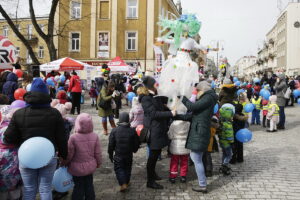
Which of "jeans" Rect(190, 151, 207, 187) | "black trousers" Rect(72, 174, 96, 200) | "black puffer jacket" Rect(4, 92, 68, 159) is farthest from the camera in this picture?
"jeans" Rect(190, 151, 207, 187)

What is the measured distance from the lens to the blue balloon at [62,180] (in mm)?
3794

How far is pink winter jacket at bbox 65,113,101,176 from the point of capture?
377 centimetres

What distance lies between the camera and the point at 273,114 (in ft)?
32.2

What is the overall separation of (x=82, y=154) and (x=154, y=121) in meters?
1.40

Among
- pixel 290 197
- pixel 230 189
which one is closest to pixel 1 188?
pixel 230 189

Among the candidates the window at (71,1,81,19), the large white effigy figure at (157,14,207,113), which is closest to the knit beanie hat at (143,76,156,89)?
the large white effigy figure at (157,14,207,113)

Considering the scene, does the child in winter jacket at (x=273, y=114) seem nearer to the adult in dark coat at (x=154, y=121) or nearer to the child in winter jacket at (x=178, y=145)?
the child in winter jacket at (x=178, y=145)

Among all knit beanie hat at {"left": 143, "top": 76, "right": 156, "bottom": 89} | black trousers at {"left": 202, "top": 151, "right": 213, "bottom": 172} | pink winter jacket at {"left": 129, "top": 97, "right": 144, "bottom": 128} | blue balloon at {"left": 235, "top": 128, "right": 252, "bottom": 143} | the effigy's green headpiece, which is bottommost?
black trousers at {"left": 202, "top": 151, "right": 213, "bottom": 172}

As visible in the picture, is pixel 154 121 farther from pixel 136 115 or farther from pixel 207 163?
pixel 136 115

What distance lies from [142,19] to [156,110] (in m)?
26.5

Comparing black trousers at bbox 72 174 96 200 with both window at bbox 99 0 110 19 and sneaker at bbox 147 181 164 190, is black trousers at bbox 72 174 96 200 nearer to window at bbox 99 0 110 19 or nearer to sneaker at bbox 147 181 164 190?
sneaker at bbox 147 181 164 190

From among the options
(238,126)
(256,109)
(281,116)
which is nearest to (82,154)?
(238,126)

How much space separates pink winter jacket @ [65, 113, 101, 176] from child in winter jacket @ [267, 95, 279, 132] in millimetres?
7733

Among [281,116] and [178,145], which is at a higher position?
[281,116]
